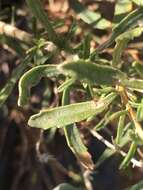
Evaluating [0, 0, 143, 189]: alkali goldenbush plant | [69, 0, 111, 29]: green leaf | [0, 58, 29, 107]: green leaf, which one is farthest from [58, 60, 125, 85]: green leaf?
[69, 0, 111, 29]: green leaf

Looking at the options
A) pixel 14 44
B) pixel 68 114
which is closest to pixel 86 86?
pixel 68 114

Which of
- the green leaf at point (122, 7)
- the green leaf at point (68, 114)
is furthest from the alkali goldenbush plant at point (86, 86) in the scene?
the green leaf at point (122, 7)

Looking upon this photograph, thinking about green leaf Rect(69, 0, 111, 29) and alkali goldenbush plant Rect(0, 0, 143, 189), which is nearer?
alkali goldenbush plant Rect(0, 0, 143, 189)

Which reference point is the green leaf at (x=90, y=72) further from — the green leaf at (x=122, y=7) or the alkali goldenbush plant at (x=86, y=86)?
the green leaf at (x=122, y=7)

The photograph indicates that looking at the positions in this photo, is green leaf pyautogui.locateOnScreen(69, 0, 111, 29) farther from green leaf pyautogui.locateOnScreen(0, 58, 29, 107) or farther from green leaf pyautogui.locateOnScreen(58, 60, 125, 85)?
green leaf pyautogui.locateOnScreen(58, 60, 125, 85)

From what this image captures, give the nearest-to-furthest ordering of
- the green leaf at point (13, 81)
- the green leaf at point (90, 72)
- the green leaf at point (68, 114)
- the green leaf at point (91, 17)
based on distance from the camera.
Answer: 1. the green leaf at point (90, 72)
2. the green leaf at point (68, 114)
3. the green leaf at point (13, 81)
4. the green leaf at point (91, 17)

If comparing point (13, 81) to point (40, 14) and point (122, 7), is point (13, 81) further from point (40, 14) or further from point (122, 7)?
point (122, 7)
